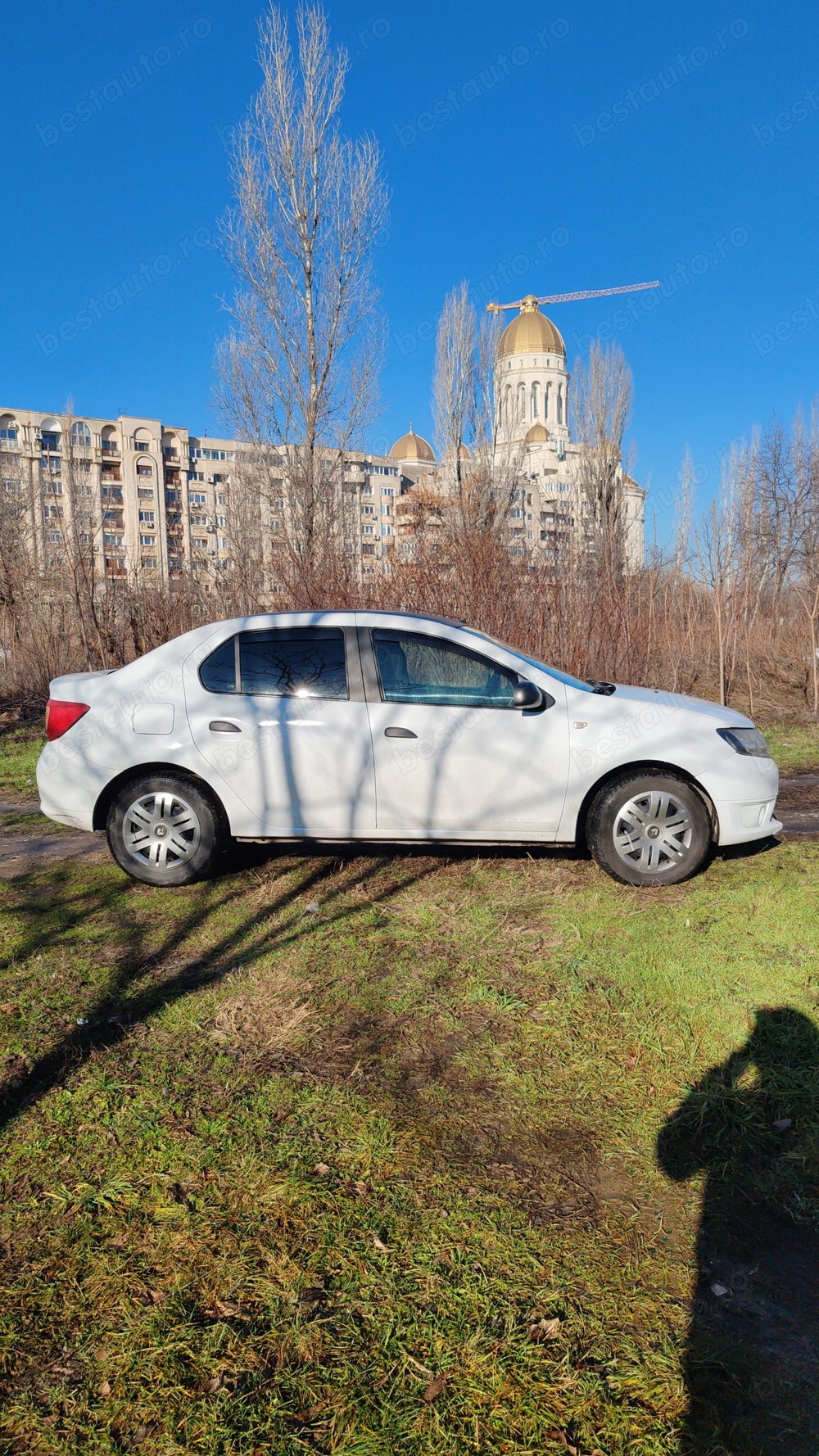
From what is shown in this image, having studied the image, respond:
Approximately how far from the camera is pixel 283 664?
18.7 feet

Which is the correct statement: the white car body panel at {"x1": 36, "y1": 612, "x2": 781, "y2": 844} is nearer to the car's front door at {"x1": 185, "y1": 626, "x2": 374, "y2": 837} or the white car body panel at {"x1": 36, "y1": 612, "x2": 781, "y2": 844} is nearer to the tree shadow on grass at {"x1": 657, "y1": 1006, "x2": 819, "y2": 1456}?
the car's front door at {"x1": 185, "y1": 626, "x2": 374, "y2": 837}

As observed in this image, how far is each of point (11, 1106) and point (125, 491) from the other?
97.3m

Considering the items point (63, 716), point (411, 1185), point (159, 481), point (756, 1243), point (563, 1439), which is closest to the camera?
point (563, 1439)

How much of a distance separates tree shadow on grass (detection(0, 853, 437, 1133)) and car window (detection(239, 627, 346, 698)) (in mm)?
1278

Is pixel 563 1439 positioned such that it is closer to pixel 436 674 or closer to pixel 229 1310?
pixel 229 1310

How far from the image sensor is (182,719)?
18.3 ft

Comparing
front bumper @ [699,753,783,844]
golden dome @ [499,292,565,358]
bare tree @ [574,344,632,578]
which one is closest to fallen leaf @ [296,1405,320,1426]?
front bumper @ [699,753,783,844]

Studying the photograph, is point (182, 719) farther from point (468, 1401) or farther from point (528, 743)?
point (468, 1401)

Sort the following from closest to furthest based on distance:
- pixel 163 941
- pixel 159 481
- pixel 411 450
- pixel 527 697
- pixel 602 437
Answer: pixel 163 941 < pixel 527 697 < pixel 602 437 < pixel 159 481 < pixel 411 450

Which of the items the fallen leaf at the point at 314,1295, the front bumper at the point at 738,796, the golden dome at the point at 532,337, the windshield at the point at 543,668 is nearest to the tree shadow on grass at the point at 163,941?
the fallen leaf at the point at 314,1295

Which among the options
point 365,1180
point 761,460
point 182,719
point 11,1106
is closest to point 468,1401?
point 365,1180

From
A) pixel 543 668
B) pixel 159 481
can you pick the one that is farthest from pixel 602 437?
pixel 159 481

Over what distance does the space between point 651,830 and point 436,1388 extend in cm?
389

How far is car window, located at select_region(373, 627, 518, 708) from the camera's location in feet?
18.2
